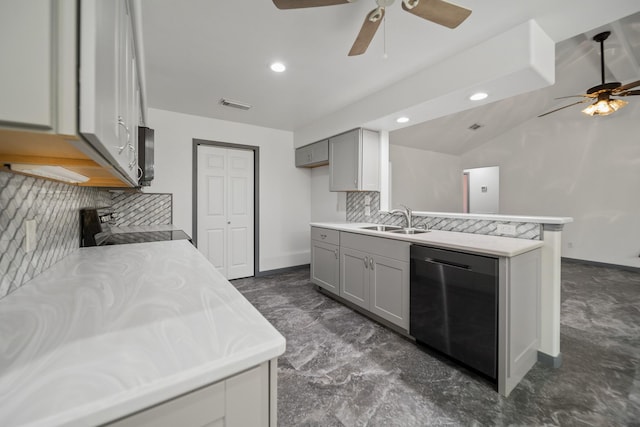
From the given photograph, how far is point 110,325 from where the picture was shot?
705 mm

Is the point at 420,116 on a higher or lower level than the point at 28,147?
higher

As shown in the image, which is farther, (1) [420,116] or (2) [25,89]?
(1) [420,116]

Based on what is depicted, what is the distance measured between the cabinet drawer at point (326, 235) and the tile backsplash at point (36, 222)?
228cm

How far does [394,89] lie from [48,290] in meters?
2.88

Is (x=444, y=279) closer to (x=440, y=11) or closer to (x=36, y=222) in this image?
(x=440, y=11)

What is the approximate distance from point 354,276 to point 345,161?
1.51 metres

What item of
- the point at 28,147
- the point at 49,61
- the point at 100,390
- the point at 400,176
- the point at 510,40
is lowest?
the point at 100,390

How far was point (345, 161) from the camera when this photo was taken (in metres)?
3.42

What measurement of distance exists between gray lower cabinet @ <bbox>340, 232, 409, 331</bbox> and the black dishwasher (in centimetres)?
11

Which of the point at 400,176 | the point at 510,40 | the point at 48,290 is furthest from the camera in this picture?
the point at 400,176

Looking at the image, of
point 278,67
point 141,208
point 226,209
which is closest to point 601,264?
point 278,67

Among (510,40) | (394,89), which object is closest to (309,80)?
(394,89)

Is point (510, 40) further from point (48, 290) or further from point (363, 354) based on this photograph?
point (48, 290)

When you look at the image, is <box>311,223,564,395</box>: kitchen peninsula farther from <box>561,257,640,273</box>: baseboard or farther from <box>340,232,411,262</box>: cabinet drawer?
<box>561,257,640,273</box>: baseboard
